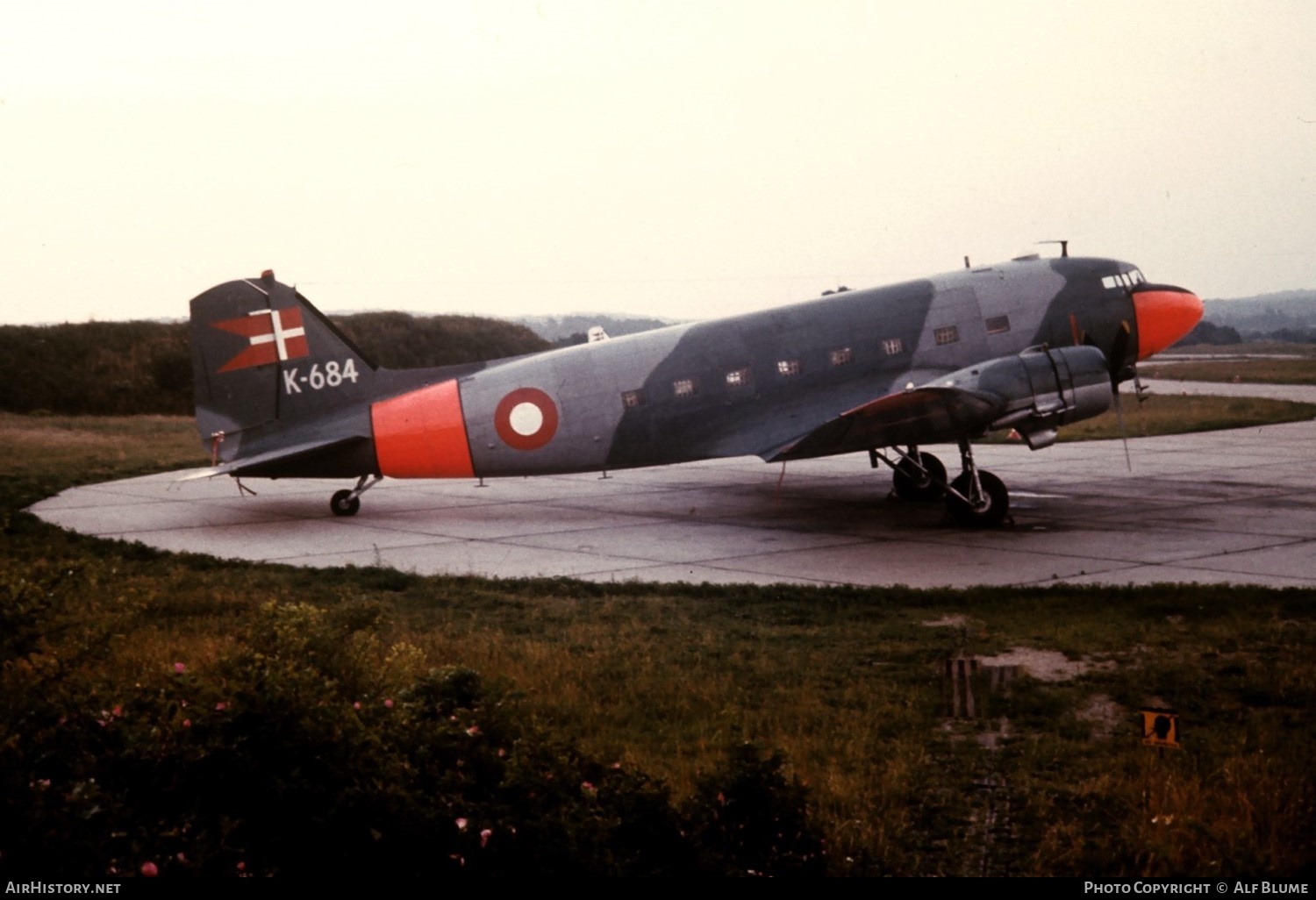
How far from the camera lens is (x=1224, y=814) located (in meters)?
7.73

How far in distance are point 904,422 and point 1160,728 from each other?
12658 mm

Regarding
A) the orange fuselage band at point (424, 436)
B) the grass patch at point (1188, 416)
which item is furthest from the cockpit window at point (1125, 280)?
the orange fuselage band at point (424, 436)

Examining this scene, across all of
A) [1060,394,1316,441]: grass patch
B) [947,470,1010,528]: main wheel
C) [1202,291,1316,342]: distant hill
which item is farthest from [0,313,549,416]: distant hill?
[1202,291,1316,342]: distant hill

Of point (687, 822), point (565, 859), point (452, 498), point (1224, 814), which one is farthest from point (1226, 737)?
point (452, 498)

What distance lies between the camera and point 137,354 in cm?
5284

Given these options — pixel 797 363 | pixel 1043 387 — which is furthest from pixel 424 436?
pixel 1043 387

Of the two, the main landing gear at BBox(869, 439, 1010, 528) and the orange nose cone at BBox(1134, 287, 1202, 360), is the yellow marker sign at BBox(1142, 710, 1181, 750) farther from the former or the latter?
the orange nose cone at BBox(1134, 287, 1202, 360)

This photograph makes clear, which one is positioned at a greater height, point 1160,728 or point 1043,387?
point 1043,387

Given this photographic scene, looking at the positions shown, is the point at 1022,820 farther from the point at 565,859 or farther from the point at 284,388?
the point at 284,388

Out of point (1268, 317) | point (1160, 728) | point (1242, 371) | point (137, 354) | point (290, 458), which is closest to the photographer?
point (1160, 728)

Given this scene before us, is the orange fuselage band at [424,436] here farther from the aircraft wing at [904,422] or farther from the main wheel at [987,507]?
the main wheel at [987,507]

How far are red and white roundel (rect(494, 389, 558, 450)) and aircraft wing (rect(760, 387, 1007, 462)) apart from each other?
147 inches

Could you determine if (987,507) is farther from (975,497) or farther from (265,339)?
(265,339)

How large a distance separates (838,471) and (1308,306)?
8816 cm
